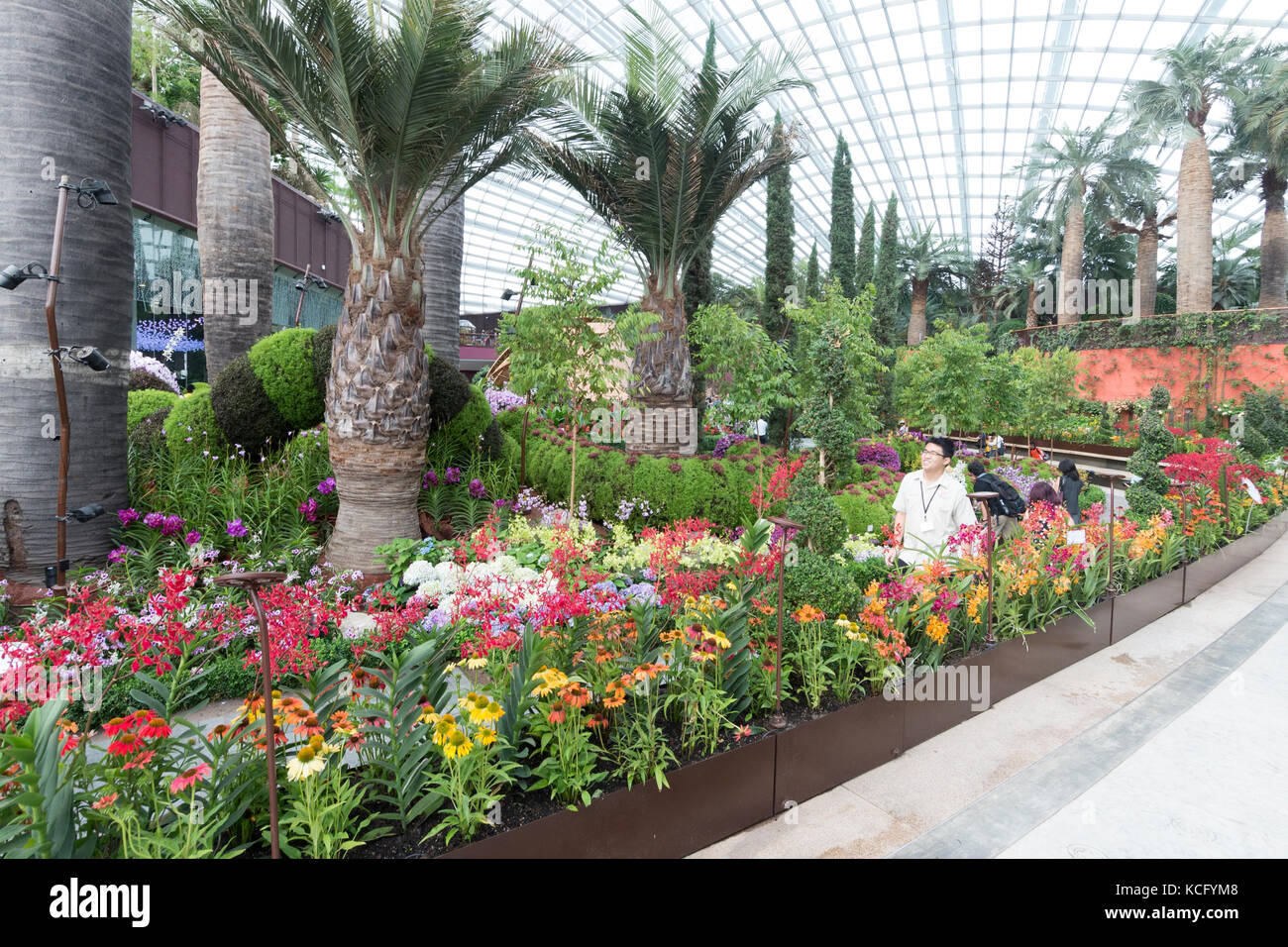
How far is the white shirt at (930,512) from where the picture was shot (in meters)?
4.55

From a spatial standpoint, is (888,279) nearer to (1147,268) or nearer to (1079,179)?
(1079,179)

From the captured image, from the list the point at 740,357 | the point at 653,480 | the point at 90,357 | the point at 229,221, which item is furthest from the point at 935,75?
the point at 90,357

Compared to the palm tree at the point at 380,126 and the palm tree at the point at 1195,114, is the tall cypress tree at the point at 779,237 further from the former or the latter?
the palm tree at the point at 1195,114

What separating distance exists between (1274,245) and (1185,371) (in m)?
6.57

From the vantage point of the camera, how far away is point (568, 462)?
7488 millimetres

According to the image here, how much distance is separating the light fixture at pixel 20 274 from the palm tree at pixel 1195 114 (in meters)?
25.3

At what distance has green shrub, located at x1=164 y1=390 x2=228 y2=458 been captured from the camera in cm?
566

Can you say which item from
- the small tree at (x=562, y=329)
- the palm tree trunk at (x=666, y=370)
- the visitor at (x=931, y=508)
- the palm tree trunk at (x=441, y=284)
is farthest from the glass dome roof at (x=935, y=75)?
the visitor at (x=931, y=508)

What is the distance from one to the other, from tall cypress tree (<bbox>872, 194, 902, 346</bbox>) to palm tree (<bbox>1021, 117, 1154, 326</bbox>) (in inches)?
242

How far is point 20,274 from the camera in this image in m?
3.61
